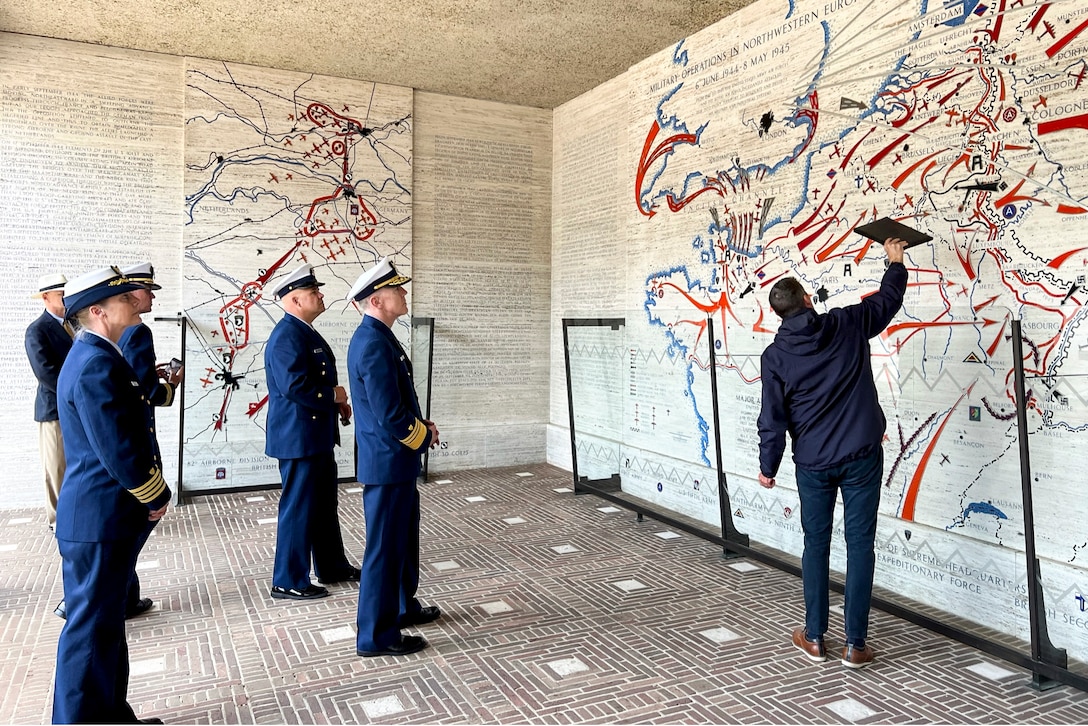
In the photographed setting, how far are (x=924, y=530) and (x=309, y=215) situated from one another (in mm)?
5464

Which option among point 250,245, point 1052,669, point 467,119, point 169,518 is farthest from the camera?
point 467,119

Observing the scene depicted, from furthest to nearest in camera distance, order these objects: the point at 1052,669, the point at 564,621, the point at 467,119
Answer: the point at 467,119, the point at 564,621, the point at 1052,669

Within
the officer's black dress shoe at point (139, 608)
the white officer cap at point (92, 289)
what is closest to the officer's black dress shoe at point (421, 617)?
the officer's black dress shoe at point (139, 608)

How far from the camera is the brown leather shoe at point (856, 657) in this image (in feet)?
10.7

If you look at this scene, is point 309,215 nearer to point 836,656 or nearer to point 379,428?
point 379,428

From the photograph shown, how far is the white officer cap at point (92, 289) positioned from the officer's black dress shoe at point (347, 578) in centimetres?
227

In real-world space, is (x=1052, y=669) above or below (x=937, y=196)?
below

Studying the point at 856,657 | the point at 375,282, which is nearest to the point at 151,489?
the point at 375,282

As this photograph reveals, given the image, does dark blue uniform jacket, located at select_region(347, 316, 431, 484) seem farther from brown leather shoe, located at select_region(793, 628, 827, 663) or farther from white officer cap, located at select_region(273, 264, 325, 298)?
brown leather shoe, located at select_region(793, 628, 827, 663)

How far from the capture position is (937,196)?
3939mm

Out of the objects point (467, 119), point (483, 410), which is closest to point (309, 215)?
point (467, 119)

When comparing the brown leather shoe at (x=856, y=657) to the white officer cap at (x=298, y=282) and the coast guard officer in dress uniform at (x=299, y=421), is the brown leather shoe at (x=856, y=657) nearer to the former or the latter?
the coast guard officer in dress uniform at (x=299, y=421)

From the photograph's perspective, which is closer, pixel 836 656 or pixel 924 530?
pixel 836 656

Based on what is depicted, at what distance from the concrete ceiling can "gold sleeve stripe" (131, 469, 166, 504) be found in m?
3.99
